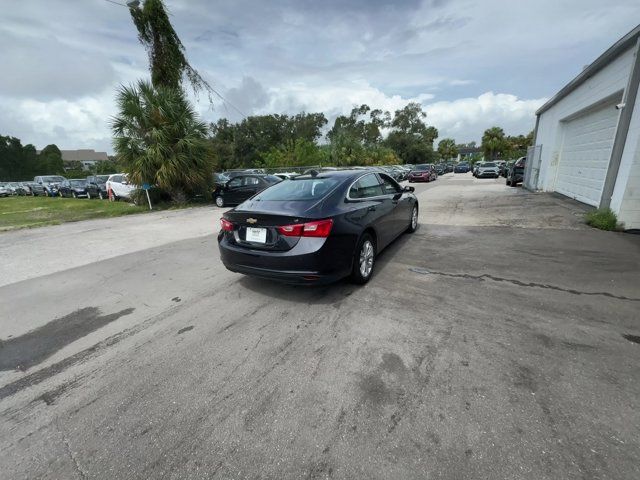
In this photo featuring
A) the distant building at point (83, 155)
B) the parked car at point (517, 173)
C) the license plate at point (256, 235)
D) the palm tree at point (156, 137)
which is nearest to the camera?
the license plate at point (256, 235)

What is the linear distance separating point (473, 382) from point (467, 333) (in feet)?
2.25

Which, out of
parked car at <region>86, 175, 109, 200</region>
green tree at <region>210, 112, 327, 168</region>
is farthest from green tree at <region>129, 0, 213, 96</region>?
green tree at <region>210, 112, 327, 168</region>

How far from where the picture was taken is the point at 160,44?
14.0 metres

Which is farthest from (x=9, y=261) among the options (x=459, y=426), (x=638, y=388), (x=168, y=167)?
(x=638, y=388)

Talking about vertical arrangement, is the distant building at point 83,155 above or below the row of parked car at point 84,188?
above

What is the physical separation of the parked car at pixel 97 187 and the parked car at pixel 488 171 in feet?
99.0

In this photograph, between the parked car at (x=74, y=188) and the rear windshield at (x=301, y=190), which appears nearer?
the rear windshield at (x=301, y=190)

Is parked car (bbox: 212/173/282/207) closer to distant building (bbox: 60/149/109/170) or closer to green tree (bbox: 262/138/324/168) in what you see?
green tree (bbox: 262/138/324/168)

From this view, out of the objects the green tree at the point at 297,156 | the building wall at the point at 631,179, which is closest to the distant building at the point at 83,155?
the green tree at the point at 297,156

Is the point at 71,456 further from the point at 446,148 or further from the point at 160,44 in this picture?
the point at 446,148

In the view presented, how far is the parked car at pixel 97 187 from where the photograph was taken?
65.5 feet

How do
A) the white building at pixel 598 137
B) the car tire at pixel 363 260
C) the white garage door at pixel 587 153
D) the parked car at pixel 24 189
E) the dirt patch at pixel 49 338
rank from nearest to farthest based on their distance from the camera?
the dirt patch at pixel 49 338
the car tire at pixel 363 260
the white building at pixel 598 137
the white garage door at pixel 587 153
the parked car at pixel 24 189

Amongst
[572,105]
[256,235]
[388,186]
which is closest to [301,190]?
[256,235]

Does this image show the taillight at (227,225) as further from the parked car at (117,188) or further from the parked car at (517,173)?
the parked car at (517,173)
